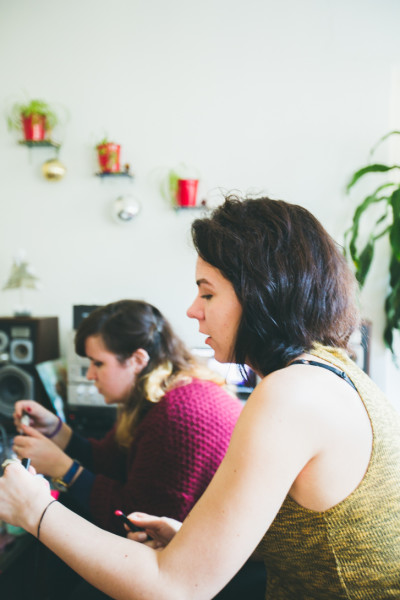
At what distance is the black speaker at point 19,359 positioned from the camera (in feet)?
7.27

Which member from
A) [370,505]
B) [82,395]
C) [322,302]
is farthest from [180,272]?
[370,505]

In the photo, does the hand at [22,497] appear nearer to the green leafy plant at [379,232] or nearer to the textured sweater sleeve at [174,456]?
the textured sweater sleeve at [174,456]

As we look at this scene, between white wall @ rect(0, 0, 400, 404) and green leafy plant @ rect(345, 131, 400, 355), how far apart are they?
0.33 ft

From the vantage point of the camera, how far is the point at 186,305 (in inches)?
98.9

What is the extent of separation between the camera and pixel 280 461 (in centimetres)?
67

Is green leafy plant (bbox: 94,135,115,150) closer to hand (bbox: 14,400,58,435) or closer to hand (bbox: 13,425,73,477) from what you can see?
hand (bbox: 14,400,58,435)

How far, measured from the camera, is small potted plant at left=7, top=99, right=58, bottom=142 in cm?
249

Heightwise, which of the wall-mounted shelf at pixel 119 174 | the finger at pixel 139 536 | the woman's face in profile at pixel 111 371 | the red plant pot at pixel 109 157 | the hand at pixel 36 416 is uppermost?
the red plant pot at pixel 109 157

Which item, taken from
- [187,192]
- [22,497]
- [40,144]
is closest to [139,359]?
[22,497]

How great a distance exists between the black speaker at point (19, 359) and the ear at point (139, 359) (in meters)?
0.91

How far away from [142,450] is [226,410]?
0.24m

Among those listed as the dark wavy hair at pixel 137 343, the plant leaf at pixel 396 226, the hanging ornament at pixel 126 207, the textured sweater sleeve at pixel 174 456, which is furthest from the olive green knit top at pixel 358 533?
the hanging ornament at pixel 126 207

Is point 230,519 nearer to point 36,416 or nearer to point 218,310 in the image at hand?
point 218,310

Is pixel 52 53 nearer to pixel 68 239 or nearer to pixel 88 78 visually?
pixel 88 78
